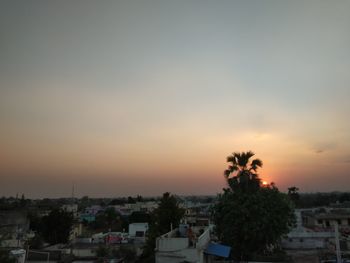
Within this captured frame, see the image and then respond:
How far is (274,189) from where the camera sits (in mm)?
25312

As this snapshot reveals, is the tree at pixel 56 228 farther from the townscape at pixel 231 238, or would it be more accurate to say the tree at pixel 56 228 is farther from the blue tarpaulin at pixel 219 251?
the blue tarpaulin at pixel 219 251

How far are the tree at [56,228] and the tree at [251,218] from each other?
28.8 meters

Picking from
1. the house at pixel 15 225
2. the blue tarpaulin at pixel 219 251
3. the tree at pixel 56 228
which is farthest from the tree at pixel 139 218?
the blue tarpaulin at pixel 219 251

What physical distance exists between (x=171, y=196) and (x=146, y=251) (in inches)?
208

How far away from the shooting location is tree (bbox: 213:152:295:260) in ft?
76.0

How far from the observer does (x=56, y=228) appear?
45906 millimetres

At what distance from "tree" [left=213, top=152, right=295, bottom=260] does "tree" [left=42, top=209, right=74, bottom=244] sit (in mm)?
28761

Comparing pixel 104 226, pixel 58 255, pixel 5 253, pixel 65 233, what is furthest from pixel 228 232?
pixel 104 226

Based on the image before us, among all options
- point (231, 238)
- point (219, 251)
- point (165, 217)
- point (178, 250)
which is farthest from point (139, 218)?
point (178, 250)

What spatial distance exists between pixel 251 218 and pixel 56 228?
32.4m

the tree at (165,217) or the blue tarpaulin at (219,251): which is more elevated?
the tree at (165,217)

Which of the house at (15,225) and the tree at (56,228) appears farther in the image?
the tree at (56,228)

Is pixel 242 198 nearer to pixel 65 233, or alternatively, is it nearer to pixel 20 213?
pixel 20 213

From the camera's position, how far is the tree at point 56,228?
45.8m
